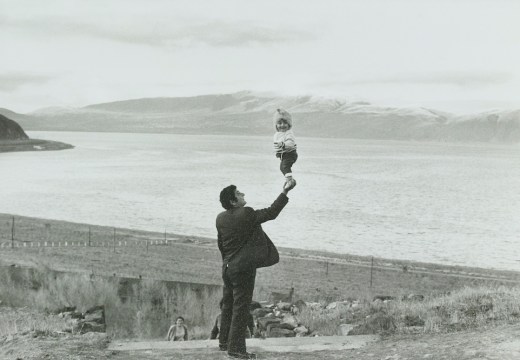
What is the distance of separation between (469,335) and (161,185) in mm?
64017

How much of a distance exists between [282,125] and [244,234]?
115 cm

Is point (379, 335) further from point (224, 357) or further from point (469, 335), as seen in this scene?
point (224, 357)

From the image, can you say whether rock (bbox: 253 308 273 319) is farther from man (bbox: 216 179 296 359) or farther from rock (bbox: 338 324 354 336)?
man (bbox: 216 179 296 359)

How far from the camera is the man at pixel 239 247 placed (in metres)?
6.47

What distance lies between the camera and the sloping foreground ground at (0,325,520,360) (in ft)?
22.6

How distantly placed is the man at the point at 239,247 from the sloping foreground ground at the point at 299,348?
0.39 meters

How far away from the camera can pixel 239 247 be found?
6.55 metres

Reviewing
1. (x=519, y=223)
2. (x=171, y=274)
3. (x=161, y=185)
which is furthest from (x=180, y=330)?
(x=161, y=185)

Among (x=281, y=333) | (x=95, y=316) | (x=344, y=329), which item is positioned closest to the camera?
(x=344, y=329)

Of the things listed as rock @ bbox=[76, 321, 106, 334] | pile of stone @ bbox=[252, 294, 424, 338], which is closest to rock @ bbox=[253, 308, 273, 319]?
pile of stone @ bbox=[252, 294, 424, 338]

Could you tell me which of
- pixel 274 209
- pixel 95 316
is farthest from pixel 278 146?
pixel 95 316

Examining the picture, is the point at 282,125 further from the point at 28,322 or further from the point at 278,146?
the point at 28,322

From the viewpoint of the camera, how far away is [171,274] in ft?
76.5

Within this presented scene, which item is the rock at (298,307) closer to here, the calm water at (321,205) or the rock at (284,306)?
the rock at (284,306)
